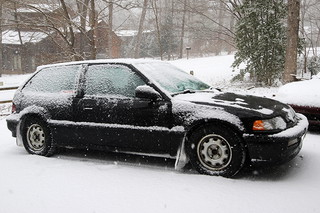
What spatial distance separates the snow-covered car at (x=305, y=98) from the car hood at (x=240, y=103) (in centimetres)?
176

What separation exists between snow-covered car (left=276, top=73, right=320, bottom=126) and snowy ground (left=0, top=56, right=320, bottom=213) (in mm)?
1100

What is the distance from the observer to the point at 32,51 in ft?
134

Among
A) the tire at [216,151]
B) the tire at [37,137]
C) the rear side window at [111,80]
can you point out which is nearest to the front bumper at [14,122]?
the tire at [37,137]

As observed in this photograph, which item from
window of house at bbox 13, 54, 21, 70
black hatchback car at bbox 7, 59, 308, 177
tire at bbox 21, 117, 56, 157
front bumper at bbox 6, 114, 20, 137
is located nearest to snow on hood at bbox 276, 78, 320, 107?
black hatchback car at bbox 7, 59, 308, 177

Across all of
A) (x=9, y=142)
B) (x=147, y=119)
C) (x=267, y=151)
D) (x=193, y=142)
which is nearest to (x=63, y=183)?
(x=147, y=119)

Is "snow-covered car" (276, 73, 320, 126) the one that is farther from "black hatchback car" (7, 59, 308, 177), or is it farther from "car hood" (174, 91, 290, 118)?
"car hood" (174, 91, 290, 118)

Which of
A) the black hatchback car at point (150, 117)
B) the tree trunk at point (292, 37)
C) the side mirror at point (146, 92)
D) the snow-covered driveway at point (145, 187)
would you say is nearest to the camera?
the snow-covered driveway at point (145, 187)

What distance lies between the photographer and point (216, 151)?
4402 millimetres

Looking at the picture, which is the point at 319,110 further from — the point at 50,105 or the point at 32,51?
the point at 32,51

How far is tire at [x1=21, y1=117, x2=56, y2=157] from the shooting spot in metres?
5.61

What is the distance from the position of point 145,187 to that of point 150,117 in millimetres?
1010

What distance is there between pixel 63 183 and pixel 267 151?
2.66 m

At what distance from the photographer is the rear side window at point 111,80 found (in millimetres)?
4938

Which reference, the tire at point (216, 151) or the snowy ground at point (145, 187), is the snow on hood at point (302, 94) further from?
the tire at point (216, 151)
